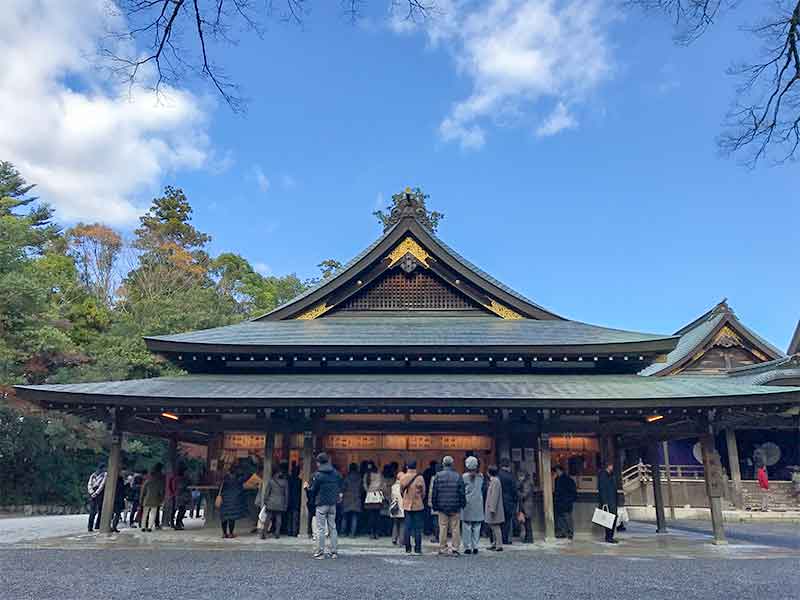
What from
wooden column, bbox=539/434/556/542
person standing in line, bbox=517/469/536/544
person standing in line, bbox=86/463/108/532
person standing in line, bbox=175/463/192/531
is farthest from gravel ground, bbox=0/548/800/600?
person standing in line, bbox=175/463/192/531

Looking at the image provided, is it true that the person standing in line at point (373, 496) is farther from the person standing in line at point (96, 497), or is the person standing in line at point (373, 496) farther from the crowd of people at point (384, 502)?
the person standing in line at point (96, 497)

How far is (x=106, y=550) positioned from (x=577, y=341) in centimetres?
1133

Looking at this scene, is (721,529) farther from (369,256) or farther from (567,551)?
(369,256)

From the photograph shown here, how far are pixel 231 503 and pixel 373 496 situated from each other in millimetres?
3094

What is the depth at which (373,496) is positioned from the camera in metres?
11.9

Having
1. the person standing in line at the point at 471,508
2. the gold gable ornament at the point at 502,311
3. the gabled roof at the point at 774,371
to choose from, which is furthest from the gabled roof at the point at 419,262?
the gabled roof at the point at 774,371

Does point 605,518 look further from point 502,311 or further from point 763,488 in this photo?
point 763,488

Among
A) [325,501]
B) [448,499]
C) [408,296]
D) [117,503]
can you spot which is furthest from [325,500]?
[408,296]

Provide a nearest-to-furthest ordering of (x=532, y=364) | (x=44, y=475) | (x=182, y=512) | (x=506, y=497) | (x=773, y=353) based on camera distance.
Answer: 1. (x=506, y=497)
2. (x=182, y=512)
3. (x=532, y=364)
4. (x=44, y=475)
5. (x=773, y=353)

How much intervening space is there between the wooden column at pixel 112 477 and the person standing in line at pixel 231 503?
248cm

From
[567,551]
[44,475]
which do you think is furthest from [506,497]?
[44,475]

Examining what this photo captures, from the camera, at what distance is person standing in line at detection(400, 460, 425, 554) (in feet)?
32.5

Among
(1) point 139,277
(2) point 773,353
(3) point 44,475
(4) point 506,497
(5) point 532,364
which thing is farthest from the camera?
(1) point 139,277

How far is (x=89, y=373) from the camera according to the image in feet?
78.7
